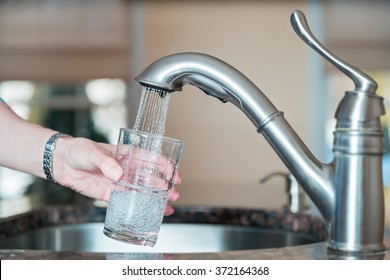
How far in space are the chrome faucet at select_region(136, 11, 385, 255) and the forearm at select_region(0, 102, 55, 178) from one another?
294 mm

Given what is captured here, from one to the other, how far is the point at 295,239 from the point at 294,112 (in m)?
3.77

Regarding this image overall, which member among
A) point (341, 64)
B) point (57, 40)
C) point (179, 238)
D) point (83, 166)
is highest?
point (57, 40)

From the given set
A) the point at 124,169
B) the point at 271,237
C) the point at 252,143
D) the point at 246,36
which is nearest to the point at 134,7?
the point at 246,36

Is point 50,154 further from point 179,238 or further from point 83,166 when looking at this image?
point 179,238

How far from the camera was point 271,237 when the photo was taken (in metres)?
1.44

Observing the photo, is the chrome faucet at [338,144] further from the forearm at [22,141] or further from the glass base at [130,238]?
the forearm at [22,141]

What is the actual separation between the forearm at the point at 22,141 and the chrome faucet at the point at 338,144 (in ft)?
0.96

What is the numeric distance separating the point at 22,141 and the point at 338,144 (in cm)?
50

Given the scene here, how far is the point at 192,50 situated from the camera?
204 inches

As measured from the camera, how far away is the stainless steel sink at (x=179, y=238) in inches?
55.0

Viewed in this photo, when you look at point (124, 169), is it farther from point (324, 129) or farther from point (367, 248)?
point (324, 129)

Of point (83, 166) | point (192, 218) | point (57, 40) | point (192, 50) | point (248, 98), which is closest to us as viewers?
point (248, 98)

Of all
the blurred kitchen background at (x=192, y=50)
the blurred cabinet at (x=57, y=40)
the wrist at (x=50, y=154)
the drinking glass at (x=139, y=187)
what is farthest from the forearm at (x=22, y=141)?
the blurred cabinet at (x=57, y=40)

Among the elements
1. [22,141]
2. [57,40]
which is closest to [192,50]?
[57,40]
